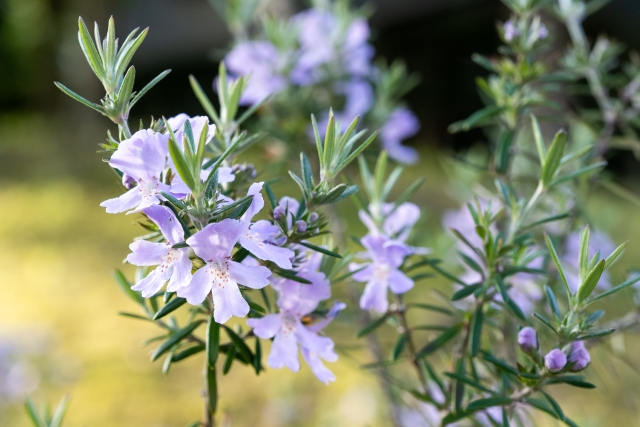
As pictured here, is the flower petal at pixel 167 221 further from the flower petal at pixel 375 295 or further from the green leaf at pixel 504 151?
the green leaf at pixel 504 151

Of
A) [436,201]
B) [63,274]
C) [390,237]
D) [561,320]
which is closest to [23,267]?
[63,274]

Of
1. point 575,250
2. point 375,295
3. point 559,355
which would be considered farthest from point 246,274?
point 575,250

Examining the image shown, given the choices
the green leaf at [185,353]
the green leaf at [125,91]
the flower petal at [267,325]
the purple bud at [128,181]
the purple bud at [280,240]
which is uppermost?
the green leaf at [125,91]

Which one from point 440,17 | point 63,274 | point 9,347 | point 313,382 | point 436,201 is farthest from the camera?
point 440,17

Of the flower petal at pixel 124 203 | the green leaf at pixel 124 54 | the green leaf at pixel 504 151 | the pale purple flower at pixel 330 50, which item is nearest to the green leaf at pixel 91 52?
the green leaf at pixel 124 54

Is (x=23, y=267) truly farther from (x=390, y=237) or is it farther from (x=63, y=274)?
(x=390, y=237)

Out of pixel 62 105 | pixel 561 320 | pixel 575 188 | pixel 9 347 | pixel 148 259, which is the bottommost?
pixel 62 105

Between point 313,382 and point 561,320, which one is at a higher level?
point 561,320
